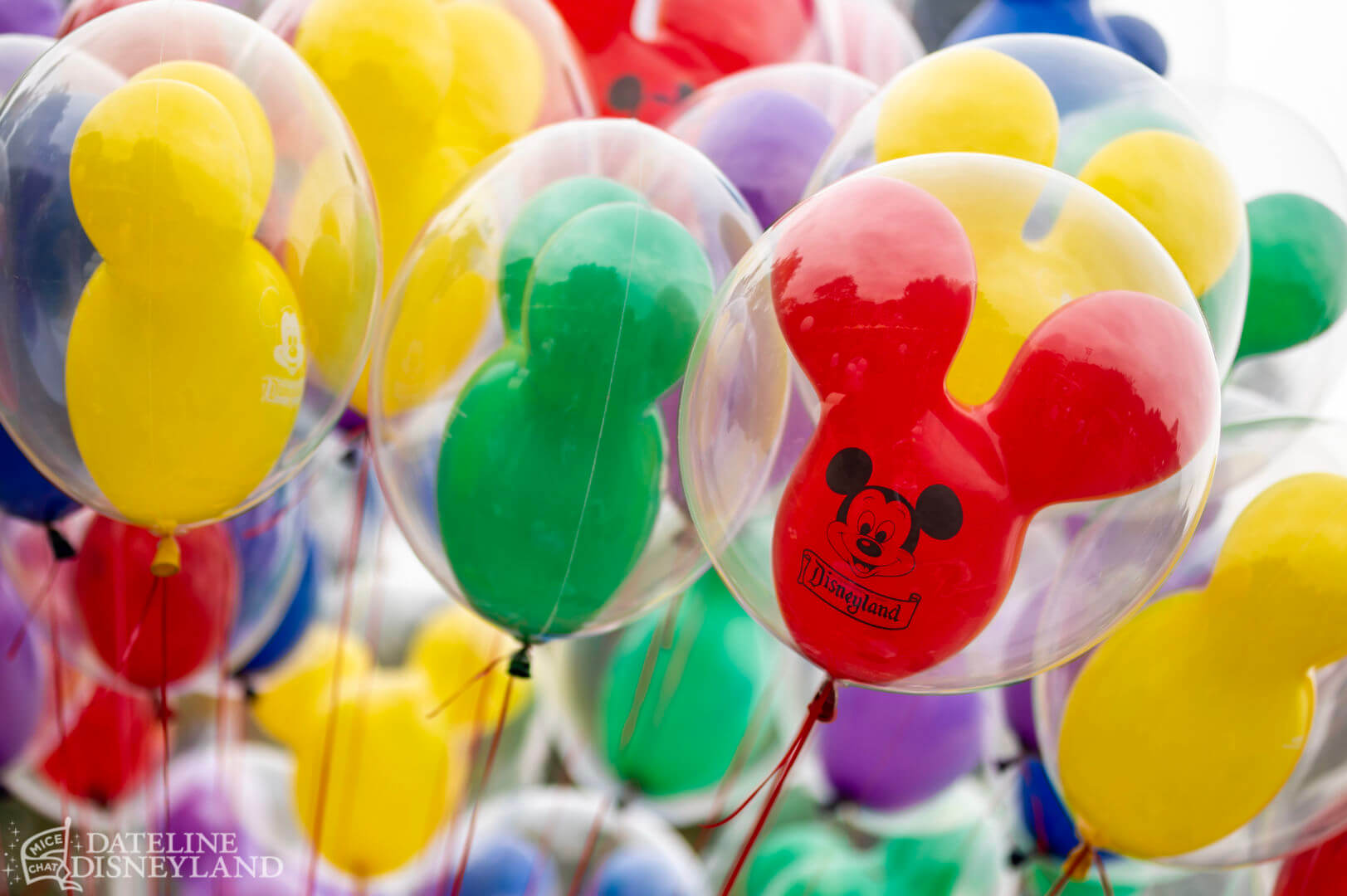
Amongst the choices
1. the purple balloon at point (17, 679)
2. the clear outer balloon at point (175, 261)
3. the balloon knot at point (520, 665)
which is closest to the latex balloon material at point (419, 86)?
the clear outer balloon at point (175, 261)

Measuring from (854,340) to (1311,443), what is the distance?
622 mm

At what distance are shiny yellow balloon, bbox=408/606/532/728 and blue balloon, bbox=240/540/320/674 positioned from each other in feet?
0.62

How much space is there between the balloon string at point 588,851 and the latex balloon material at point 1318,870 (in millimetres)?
879

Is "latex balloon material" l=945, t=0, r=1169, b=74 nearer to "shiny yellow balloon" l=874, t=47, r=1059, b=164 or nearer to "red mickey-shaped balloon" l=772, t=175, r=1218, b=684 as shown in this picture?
"shiny yellow balloon" l=874, t=47, r=1059, b=164

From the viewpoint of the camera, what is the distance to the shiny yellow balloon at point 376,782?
1464 millimetres

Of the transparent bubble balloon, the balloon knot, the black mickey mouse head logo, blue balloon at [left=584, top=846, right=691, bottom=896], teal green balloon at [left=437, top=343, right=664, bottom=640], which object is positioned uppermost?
the transparent bubble balloon

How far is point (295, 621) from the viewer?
1.61 metres

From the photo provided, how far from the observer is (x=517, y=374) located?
39.2 inches

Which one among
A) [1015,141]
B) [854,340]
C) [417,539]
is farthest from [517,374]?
[1015,141]

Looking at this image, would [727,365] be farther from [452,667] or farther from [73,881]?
[73,881]

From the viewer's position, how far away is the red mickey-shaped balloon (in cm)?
75

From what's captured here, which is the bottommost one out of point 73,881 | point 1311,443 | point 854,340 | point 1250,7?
point 73,881

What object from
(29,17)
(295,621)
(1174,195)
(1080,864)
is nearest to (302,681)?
(295,621)

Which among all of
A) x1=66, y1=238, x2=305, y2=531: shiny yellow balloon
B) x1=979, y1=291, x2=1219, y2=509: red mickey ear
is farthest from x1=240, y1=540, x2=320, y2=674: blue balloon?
x1=979, y1=291, x2=1219, y2=509: red mickey ear
